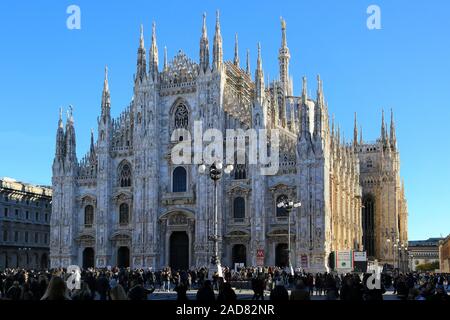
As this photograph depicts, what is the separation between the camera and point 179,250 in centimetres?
5909

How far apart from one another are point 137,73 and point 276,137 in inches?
548

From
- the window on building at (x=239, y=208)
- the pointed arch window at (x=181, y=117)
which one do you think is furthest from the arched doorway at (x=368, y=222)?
the pointed arch window at (x=181, y=117)

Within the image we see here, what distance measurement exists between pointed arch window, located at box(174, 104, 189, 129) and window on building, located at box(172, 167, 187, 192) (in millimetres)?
3596

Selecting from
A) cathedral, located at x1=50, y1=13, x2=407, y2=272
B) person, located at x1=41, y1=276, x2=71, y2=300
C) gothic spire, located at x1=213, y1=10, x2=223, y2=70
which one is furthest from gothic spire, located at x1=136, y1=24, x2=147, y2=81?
person, located at x1=41, y1=276, x2=71, y2=300

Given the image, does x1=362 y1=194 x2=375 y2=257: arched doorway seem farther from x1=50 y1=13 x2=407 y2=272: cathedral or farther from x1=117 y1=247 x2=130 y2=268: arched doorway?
x1=117 y1=247 x2=130 y2=268: arched doorway

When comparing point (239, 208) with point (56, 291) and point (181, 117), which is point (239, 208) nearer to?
point (181, 117)

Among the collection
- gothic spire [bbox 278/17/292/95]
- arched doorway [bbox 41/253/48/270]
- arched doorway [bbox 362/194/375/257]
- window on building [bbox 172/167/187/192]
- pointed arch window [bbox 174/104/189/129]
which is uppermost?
gothic spire [bbox 278/17/292/95]

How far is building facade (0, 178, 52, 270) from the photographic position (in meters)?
73.8

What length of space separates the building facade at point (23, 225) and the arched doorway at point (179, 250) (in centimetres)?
2244

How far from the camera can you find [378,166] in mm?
90562

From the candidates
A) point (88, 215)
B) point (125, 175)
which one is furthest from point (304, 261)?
point (88, 215)

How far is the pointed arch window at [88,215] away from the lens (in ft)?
204

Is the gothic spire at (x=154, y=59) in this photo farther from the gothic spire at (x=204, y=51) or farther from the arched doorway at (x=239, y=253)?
the arched doorway at (x=239, y=253)
